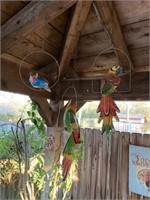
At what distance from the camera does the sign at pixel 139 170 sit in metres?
1.54

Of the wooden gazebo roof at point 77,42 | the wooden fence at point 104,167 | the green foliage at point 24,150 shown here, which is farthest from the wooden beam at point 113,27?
the green foliage at point 24,150

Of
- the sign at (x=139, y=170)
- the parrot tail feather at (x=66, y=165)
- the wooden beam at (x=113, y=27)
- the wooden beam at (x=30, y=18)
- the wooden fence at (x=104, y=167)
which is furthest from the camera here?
the wooden fence at (x=104, y=167)

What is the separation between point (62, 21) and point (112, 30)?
15.4 inches

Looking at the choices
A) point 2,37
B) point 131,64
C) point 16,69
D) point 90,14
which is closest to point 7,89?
point 16,69

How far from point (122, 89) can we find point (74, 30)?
0.56 metres

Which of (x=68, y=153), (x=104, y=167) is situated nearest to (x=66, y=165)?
(x=68, y=153)

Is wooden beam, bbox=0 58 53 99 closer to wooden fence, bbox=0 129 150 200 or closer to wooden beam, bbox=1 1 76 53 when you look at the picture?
wooden beam, bbox=1 1 76 53

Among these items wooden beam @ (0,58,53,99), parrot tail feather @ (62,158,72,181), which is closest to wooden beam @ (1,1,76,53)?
wooden beam @ (0,58,53,99)

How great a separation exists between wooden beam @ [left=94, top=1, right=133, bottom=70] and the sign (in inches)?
27.3

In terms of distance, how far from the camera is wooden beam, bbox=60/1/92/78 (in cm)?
123

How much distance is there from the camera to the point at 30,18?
1116mm

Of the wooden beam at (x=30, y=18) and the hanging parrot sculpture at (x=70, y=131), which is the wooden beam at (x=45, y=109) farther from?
the wooden beam at (x=30, y=18)

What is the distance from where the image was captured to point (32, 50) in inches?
60.9

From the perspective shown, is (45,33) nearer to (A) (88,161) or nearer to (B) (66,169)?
(B) (66,169)
